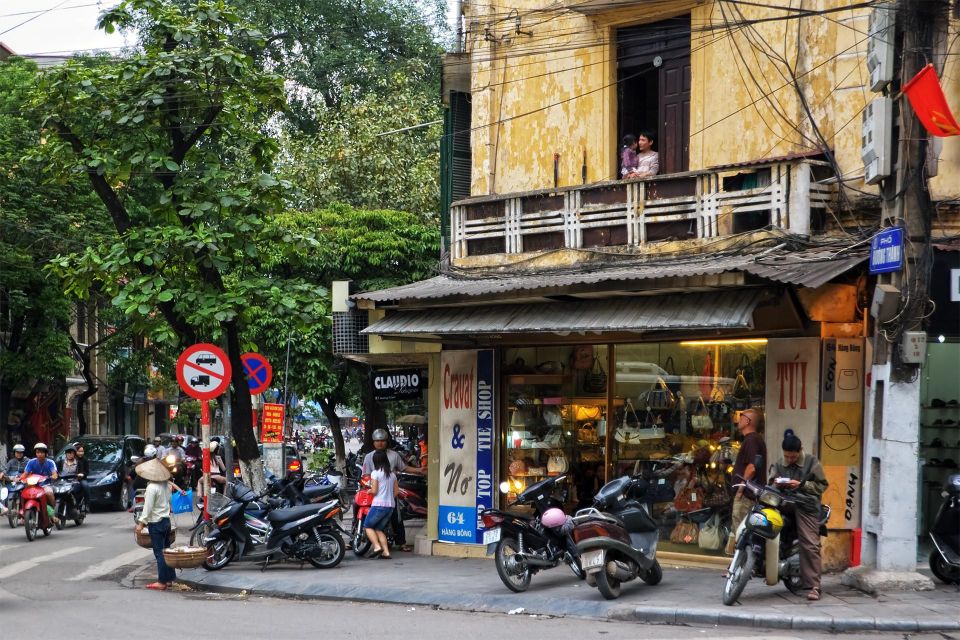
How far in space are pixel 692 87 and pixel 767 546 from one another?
603 centimetres

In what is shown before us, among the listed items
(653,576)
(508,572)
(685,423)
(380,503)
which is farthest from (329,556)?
(685,423)

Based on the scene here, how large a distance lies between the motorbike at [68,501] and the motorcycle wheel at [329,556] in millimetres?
8969

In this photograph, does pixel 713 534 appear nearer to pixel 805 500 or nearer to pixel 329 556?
pixel 805 500

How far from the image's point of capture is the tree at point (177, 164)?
1473 centimetres

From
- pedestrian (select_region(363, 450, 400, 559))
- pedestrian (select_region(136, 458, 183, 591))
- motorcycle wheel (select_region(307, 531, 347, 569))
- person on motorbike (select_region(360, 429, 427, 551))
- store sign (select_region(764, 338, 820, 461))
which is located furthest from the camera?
person on motorbike (select_region(360, 429, 427, 551))

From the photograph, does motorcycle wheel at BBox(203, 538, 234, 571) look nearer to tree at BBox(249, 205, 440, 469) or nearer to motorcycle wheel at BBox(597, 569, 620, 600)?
motorcycle wheel at BBox(597, 569, 620, 600)

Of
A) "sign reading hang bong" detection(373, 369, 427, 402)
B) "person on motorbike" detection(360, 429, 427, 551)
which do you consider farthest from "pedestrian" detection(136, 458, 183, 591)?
"sign reading hang bong" detection(373, 369, 427, 402)

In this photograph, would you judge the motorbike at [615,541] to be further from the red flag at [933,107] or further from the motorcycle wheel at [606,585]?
the red flag at [933,107]

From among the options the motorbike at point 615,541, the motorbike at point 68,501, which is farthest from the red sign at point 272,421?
the motorbike at point 615,541

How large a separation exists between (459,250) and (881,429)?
6.53m

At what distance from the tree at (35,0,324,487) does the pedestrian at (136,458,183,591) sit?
256 centimetres

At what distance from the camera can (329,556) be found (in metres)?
14.1

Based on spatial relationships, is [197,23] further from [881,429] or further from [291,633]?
[881,429]

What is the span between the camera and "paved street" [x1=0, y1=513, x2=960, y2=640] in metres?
9.52
